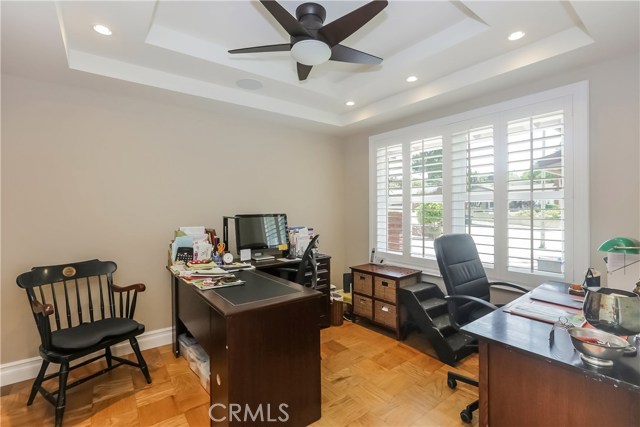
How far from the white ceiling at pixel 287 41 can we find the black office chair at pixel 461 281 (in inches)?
57.8

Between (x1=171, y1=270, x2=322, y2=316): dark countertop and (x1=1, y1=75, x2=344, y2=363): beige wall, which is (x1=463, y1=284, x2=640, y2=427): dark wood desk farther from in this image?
(x1=1, y1=75, x2=344, y2=363): beige wall

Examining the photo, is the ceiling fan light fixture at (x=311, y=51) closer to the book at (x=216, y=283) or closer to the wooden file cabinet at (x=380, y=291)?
the book at (x=216, y=283)

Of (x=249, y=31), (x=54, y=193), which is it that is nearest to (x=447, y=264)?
(x=249, y=31)

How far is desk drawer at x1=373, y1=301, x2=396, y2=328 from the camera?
305cm

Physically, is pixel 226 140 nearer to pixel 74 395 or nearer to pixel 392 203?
pixel 392 203

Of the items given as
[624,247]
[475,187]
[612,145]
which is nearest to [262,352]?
[624,247]

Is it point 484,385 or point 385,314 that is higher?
point 484,385

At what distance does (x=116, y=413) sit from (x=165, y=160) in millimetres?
2143

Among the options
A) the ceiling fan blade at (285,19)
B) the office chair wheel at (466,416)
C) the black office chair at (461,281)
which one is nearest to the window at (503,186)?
the black office chair at (461,281)

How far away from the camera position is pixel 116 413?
196cm

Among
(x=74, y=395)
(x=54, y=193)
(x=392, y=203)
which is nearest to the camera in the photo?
(x=74, y=395)

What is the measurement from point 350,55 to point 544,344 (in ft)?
6.46

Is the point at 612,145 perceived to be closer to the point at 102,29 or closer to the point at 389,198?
the point at 389,198

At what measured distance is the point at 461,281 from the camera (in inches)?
89.7
